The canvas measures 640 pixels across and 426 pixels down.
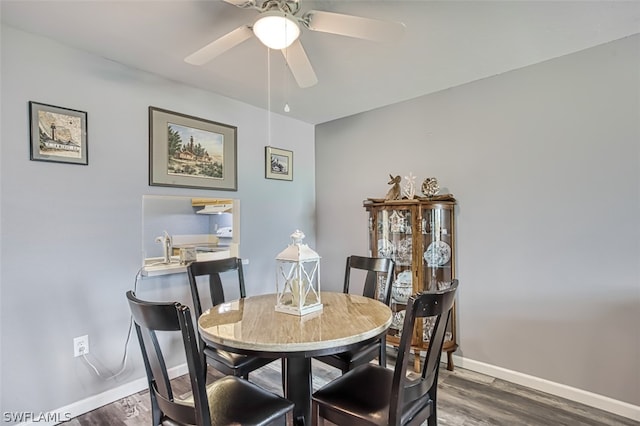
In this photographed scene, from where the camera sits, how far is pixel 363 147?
360 centimetres

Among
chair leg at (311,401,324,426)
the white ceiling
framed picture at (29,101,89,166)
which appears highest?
the white ceiling

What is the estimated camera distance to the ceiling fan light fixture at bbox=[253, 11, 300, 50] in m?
1.54

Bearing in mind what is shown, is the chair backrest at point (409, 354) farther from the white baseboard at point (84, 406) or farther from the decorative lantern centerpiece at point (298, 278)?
the white baseboard at point (84, 406)

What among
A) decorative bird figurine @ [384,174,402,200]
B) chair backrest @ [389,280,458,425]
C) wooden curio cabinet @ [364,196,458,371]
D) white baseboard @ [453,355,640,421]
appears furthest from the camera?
decorative bird figurine @ [384,174,402,200]

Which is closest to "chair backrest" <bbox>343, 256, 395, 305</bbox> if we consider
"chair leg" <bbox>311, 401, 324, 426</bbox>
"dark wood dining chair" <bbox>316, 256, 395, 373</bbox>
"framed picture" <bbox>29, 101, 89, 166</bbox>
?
"dark wood dining chair" <bbox>316, 256, 395, 373</bbox>

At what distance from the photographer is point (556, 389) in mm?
2389

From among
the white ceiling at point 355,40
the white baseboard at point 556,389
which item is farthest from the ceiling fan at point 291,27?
the white baseboard at point 556,389

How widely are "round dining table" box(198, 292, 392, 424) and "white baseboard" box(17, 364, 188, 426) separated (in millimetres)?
1263

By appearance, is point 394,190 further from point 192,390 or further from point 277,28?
point 192,390

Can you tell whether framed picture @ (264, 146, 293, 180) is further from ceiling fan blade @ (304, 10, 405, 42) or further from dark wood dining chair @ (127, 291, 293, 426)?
dark wood dining chair @ (127, 291, 293, 426)

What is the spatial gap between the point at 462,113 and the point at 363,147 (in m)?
1.05

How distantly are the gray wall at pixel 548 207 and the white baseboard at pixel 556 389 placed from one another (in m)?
0.04

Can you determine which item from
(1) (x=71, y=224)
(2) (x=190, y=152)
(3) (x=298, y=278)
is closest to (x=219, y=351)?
(3) (x=298, y=278)

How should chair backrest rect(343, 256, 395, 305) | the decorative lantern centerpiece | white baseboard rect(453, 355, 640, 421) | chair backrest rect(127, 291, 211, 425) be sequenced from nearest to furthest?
chair backrest rect(127, 291, 211, 425) → the decorative lantern centerpiece → white baseboard rect(453, 355, 640, 421) → chair backrest rect(343, 256, 395, 305)
